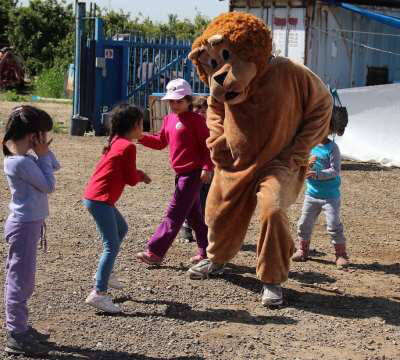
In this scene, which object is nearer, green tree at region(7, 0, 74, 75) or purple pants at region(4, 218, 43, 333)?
purple pants at region(4, 218, 43, 333)

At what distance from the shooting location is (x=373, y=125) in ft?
43.3

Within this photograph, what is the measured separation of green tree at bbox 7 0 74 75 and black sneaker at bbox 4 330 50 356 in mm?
24978

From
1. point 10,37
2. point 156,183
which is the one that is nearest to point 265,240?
point 156,183

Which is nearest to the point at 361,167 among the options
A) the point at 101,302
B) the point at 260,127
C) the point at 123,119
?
the point at 260,127

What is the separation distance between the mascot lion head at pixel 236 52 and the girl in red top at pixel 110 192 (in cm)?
68

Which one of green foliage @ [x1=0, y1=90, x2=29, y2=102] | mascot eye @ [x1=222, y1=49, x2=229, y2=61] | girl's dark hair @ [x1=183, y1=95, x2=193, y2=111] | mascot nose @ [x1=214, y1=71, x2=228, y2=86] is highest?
mascot eye @ [x1=222, y1=49, x2=229, y2=61]

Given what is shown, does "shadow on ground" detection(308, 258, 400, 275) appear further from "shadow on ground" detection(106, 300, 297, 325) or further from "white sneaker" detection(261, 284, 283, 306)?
"shadow on ground" detection(106, 300, 297, 325)

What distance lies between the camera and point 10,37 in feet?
96.7

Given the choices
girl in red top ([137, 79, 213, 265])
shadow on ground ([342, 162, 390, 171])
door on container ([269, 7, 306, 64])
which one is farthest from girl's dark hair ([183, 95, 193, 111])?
door on container ([269, 7, 306, 64])

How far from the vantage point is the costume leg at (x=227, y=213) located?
5.61 metres

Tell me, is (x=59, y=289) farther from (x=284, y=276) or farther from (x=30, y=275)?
(x=284, y=276)

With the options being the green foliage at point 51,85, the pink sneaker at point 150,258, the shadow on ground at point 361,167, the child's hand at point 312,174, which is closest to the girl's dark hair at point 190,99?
the child's hand at point 312,174

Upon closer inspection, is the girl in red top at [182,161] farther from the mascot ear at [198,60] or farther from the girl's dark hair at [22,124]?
the girl's dark hair at [22,124]

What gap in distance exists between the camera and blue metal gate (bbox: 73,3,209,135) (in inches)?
616
